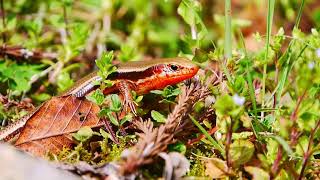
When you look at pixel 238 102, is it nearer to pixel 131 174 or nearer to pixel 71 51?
pixel 131 174

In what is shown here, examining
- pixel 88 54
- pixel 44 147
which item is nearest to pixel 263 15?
pixel 88 54

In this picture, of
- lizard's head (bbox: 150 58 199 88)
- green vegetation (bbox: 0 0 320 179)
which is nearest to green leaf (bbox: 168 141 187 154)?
green vegetation (bbox: 0 0 320 179)

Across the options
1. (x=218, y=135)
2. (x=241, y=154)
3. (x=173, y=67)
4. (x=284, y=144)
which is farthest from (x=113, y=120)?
(x=284, y=144)

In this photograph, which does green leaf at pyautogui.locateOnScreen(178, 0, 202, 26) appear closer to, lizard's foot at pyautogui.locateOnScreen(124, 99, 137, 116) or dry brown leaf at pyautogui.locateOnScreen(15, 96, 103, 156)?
lizard's foot at pyautogui.locateOnScreen(124, 99, 137, 116)

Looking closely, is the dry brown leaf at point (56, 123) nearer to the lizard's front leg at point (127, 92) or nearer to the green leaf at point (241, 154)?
the lizard's front leg at point (127, 92)

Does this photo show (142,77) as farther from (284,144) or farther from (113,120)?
(284,144)

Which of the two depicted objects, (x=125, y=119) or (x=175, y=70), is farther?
(x=175, y=70)
